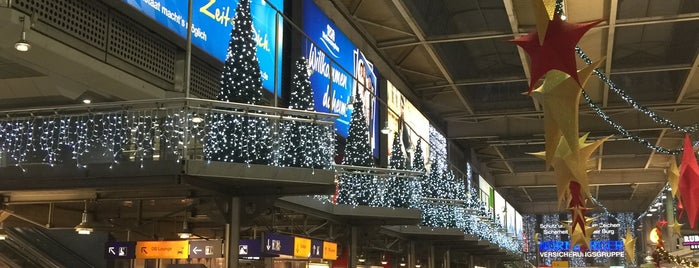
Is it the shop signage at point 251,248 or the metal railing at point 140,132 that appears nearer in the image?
the metal railing at point 140,132

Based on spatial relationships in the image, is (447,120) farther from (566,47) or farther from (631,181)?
(566,47)

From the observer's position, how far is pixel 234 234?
912 cm

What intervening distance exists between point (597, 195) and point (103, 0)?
4323 centimetres

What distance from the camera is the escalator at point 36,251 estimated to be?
46.6ft

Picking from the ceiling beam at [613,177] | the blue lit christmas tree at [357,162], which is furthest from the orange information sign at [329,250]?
the ceiling beam at [613,177]

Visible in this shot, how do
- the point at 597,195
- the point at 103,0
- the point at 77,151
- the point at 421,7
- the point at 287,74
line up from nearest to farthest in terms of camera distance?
the point at 77,151 < the point at 103,0 < the point at 287,74 < the point at 421,7 < the point at 597,195

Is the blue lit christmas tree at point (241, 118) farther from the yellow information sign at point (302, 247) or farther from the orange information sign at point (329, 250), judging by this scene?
the orange information sign at point (329, 250)

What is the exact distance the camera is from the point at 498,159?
121 feet

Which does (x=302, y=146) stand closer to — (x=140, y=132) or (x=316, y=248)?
(x=140, y=132)

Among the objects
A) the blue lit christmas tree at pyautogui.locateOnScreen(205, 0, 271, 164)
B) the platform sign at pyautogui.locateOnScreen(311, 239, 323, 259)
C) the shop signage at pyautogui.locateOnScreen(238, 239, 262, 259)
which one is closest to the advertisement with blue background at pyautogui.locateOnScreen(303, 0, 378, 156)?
the platform sign at pyautogui.locateOnScreen(311, 239, 323, 259)

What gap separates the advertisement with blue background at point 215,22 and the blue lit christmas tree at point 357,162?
6.18ft

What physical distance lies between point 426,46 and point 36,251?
11.5 metres

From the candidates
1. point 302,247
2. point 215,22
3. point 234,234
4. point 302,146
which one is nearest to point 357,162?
point 302,247

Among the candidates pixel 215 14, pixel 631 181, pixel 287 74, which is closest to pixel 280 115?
pixel 215 14
